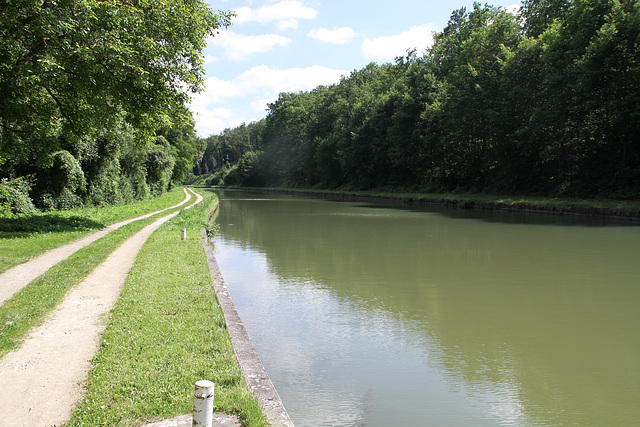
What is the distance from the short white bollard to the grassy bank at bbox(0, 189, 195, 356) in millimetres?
3074

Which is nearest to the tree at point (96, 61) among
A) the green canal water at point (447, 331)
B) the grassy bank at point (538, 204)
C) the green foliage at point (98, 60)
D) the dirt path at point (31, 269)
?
the green foliage at point (98, 60)

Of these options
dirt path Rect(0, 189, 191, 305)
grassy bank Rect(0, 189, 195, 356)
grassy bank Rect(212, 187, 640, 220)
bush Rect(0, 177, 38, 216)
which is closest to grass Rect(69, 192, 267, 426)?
grassy bank Rect(0, 189, 195, 356)

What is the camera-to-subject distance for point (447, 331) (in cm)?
716

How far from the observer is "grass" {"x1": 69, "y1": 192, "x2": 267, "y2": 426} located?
3.90 meters

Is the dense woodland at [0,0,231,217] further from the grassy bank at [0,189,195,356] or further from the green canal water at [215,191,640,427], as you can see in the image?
the green canal water at [215,191,640,427]

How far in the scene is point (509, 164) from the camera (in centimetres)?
3738

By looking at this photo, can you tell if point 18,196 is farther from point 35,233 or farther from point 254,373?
point 254,373

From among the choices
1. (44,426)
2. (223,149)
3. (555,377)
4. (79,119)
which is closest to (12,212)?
(79,119)

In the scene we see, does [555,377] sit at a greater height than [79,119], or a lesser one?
lesser

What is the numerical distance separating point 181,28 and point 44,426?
525 inches

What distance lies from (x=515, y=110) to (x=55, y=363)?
36652 mm

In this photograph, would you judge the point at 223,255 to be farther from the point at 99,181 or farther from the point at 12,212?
the point at 99,181

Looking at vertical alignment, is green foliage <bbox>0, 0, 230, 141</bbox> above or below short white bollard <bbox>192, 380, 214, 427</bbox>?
above

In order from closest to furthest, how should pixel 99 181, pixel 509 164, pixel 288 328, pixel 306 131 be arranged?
pixel 288 328, pixel 99 181, pixel 509 164, pixel 306 131
